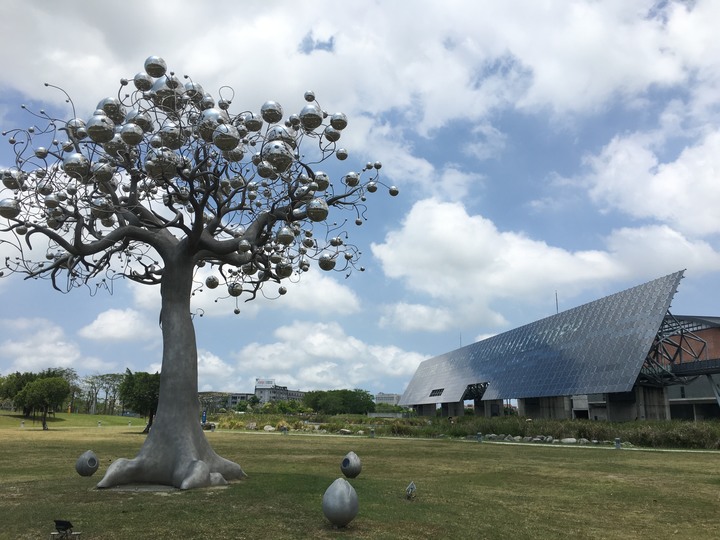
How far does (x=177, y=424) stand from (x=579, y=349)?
45.8 metres

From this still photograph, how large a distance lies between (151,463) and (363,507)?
4.93 meters

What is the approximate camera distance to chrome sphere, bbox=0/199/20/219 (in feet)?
33.6

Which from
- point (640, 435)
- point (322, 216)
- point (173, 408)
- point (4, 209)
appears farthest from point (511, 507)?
point (640, 435)

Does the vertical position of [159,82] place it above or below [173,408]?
above

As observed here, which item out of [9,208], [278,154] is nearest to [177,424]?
[9,208]

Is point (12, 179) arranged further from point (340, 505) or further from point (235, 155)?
point (340, 505)

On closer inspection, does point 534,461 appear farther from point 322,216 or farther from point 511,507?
point 322,216

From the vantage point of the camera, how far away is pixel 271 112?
9.74 meters

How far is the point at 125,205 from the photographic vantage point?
40.9ft

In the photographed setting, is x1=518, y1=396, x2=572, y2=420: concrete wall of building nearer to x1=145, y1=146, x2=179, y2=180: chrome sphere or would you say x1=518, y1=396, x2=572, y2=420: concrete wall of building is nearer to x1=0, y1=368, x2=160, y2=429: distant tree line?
x1=0, y1=368, x2=160, y2=429: distant tree line

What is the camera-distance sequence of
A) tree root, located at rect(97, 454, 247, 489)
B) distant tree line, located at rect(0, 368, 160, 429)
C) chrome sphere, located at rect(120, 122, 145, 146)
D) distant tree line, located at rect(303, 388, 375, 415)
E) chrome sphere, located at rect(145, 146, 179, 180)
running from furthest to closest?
distant tree line, located at rect(303, 388, 375, 415), distant tree line, located at rect(0, 368, 160, 429), tree root, located at rect(97, 454, 247, 489), chrome sphere, located at rect(145, 146, 179, 180), chrome sphere, located at rect(120, 122, 145, 146)

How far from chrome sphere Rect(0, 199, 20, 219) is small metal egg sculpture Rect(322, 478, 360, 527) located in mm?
8018

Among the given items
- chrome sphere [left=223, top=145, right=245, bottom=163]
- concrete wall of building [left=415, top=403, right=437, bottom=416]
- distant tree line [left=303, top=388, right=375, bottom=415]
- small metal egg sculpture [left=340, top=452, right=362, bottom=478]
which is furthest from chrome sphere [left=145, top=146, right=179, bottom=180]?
distant tree line [left=303, top=388, right=375, bottom=415]

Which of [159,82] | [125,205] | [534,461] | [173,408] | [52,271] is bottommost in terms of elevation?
[534,461]
